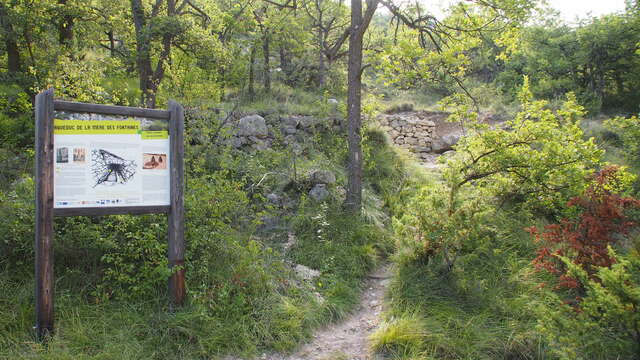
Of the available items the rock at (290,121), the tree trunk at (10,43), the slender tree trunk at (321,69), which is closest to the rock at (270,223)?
the rock at (290,121)

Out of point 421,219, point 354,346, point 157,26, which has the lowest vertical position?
point 354,346

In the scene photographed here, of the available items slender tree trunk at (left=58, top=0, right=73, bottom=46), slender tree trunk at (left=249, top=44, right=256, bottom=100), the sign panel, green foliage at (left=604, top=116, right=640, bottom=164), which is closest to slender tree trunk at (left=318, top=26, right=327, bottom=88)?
slender tree trunk at (left=249, top=44, right=256, bottom=100)

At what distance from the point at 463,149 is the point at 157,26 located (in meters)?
6.32

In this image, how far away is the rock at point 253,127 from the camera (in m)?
9.02

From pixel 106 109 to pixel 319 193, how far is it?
419 cm

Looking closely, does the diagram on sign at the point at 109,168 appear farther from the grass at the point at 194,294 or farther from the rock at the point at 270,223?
the rock at the point at 270,223

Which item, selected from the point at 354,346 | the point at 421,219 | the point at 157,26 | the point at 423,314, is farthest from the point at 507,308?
the point at 157,26

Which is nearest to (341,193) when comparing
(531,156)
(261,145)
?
(261,145)

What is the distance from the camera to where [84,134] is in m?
3.53

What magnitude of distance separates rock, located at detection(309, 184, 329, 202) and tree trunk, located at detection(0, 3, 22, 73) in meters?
6.12

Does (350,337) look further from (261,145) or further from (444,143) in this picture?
(444,143)

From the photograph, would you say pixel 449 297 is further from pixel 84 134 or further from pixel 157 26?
pixel 157 26

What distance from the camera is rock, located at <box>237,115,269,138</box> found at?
902 centimetres

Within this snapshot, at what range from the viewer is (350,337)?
14.3ft
